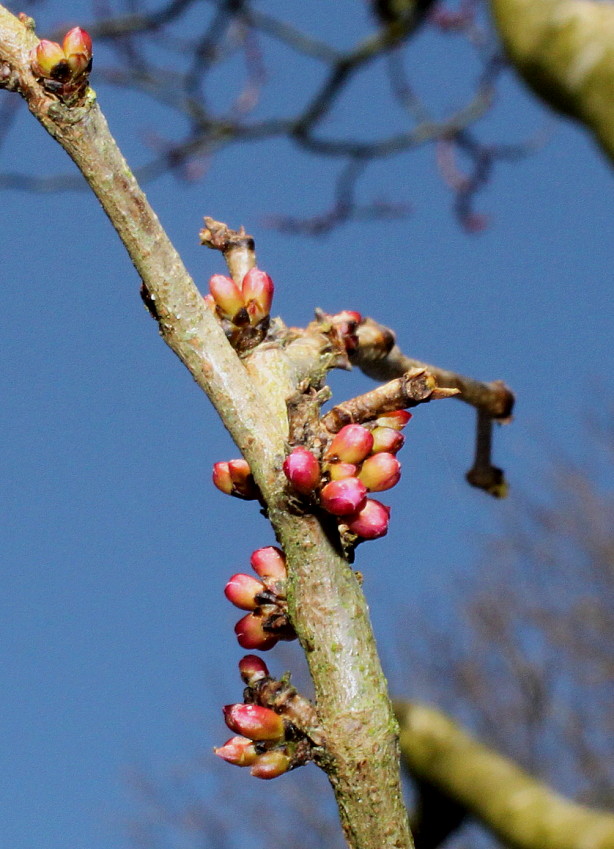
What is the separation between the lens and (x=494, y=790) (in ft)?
8.54

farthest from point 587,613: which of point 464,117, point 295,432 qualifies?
point 295,432

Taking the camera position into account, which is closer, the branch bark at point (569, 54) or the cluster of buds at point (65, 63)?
the cluster of buds at point (65, 63)

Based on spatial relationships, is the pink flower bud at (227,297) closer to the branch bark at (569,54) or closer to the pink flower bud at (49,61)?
the pink flower bud at (49,61)

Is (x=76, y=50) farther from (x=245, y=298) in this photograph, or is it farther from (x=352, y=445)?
(x=352, y=445)

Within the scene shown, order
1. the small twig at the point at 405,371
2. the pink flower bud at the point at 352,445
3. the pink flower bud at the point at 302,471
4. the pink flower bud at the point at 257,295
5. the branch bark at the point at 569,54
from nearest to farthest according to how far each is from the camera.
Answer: the pink flower bud at the point at 302,471 < the pink flower bud at the point at 352,445 < the pink flower bud at the point at 257,295 < the small twig at the point at 405,371 < the branch bark at the point at 569,54

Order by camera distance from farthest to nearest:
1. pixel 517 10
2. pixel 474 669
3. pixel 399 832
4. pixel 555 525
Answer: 1. pixel 555 525
2. pixel 474 669
3. pixel 517 10
4. pixel 399 832

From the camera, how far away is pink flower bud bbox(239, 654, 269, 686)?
100cm

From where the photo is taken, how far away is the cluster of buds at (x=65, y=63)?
0.87 meters

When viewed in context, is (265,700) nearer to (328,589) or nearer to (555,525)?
(328,589)

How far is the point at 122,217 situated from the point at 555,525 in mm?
16018

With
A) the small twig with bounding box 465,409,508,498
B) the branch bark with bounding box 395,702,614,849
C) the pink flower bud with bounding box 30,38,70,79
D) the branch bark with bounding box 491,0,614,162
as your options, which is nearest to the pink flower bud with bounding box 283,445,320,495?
the pink flower bud with bounding box 30,38,70,79

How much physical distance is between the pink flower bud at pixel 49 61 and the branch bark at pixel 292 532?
0.01 m

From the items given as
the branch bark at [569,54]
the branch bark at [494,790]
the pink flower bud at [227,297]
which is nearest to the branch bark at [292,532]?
the pink flower bud at [227,297]

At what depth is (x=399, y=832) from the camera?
0.85m
